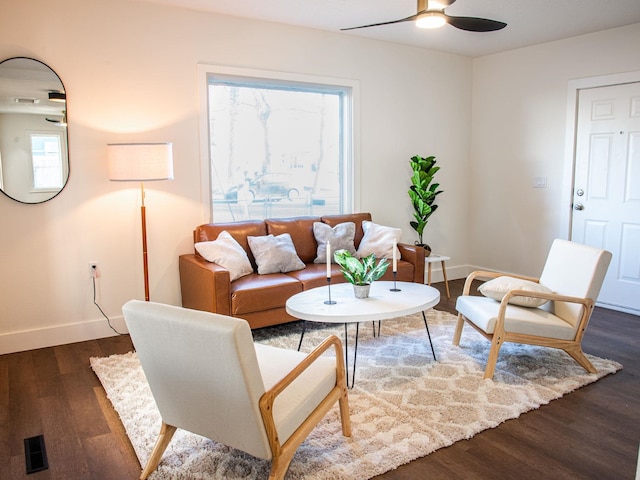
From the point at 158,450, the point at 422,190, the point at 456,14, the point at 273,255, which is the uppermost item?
the point at 456,14

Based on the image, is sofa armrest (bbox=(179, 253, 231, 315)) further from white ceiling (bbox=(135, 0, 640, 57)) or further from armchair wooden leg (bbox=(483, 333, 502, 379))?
white ceiling (bbox=(135, 0, 640, 57))

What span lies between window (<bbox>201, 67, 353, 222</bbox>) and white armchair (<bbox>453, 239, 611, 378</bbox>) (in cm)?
225

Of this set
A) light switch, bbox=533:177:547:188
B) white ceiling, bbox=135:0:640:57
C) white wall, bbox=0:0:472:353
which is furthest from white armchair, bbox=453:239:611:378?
white wall, bbox=0:0:472:353

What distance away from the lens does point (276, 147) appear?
4.92 metres

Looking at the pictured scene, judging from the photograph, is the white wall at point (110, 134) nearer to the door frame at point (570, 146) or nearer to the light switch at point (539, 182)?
the door frame at point (570, 146)

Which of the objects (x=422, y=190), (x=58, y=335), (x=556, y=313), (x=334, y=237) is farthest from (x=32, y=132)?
(x=556, y=313)

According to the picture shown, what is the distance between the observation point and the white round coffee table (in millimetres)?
3059

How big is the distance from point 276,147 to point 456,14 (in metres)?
1.94

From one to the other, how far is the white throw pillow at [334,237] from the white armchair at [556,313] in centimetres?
151

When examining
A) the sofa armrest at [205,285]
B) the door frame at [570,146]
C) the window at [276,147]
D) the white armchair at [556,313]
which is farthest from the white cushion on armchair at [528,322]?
the window at [276,147]

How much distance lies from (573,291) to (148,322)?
2658mm

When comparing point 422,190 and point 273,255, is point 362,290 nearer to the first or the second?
point 273,255

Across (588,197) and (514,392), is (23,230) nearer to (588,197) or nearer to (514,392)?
(514,392)

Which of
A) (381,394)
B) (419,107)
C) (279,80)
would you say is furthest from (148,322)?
(419,107)
